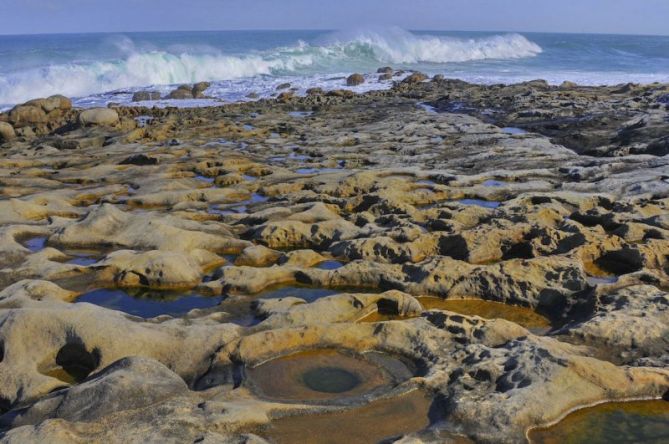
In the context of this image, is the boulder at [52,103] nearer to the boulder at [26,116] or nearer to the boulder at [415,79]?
the boulder at [26,116]

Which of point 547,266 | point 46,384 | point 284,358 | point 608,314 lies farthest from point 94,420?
point 547,266

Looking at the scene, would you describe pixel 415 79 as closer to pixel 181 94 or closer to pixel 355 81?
pixel 355 81

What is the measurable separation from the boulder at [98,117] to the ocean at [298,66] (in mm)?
8736

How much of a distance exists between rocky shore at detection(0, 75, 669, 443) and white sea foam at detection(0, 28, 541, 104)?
27429mm

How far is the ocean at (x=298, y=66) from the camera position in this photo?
1513 inches

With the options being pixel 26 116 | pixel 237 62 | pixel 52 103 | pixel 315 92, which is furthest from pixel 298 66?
pixel 26 116

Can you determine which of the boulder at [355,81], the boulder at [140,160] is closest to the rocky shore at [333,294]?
the boulder at [140,160]

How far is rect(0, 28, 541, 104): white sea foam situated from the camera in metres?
39.9

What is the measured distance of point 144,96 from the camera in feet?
108

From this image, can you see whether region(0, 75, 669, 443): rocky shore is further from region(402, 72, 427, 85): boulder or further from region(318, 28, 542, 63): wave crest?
region(318, 28, 542, 63): wave crest

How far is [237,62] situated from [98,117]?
31.1 metres

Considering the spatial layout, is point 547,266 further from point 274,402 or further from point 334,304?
point 274,402

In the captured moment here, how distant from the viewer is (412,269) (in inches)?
286

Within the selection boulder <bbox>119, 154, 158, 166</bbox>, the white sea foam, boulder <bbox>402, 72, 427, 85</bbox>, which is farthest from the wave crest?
boulder <bbox>119, 154, 158, 166</bbox>
